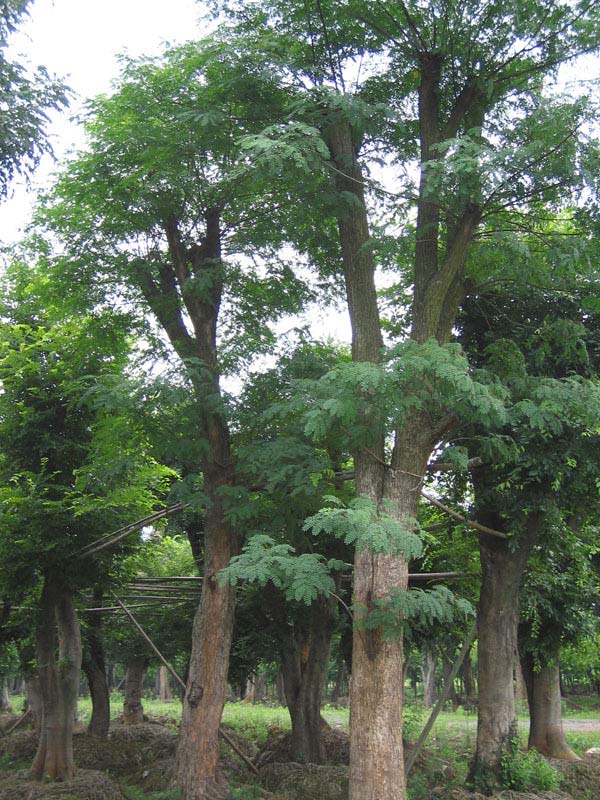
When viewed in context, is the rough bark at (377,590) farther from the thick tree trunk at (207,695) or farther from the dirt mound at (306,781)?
the dirt mound at (306,781)

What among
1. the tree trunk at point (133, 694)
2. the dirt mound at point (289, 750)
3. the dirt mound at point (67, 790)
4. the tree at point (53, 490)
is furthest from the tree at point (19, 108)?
the tree trunk at point (133, 694)

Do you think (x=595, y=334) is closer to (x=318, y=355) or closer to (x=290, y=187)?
(x=318, y=355)

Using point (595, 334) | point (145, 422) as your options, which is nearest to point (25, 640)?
point (145, 422)

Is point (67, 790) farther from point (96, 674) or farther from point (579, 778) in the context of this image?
point (96, 674)

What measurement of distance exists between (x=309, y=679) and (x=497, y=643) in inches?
220

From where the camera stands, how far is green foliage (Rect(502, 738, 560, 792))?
465 inches

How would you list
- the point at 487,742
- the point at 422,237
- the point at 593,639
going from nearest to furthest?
the point at 422,237 → the point at 487,742 → the point at 593,639

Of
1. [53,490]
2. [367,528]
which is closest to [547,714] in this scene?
[53,490]

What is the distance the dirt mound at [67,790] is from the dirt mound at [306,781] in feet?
9.16

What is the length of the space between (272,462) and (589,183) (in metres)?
4.89

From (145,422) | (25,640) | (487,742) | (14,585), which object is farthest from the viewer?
(25,640)

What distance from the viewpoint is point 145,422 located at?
1100 cm

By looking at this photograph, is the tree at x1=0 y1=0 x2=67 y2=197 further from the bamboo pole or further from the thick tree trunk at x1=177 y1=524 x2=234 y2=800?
the bamboo pole

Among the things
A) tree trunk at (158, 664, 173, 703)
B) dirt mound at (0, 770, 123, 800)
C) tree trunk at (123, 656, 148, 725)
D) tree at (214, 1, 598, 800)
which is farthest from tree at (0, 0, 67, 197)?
tree trunk at (158, 664, 173, 703)
